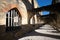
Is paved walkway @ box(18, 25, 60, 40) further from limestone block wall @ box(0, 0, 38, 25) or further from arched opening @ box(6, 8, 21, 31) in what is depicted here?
arched opening @ box(6, 8, 21, 31)

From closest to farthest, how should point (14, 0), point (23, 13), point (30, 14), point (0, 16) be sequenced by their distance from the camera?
point (0, 16)
point (14, 0)
point (23, 13)
point (30, 14)

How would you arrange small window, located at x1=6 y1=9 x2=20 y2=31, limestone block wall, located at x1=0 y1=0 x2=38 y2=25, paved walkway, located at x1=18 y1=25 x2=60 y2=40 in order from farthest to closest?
1. small window, located at x1=6 y1=9 x2=20 y2=31
2. limestone block wall, located at x1=0 y1=0 x2=38 y2=25
3. paved walkway, located at x1=18 y1=25 x2=60 y2=40

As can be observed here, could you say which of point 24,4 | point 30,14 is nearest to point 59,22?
point 30,14

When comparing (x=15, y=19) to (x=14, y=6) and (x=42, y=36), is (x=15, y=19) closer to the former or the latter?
(x=14, y=6)

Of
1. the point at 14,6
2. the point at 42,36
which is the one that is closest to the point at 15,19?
the point at 14,6

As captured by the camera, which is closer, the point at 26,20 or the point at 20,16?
the point at 20,16

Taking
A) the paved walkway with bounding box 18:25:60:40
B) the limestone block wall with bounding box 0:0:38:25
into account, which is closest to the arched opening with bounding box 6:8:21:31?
the limestone block wall with bounding box 0:0:38:25

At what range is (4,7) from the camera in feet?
25.4

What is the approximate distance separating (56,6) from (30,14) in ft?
9.16

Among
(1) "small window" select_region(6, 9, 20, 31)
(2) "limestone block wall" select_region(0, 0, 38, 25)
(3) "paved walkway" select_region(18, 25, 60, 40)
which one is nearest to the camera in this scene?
(3) "paved walkway" select_region(18, 25, 60, 40)

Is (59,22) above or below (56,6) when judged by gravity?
below

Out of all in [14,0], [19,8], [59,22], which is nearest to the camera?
[14,0]

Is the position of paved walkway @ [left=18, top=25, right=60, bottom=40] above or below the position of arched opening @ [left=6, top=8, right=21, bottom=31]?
below

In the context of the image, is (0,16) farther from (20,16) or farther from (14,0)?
(20,16)
